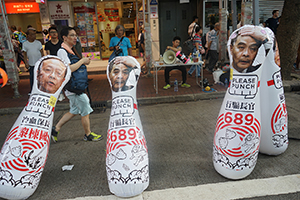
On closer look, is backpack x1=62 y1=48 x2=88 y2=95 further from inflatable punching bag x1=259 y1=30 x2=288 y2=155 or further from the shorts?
inflatable punching bag x1=259 y1=30 x2=288 y2=155

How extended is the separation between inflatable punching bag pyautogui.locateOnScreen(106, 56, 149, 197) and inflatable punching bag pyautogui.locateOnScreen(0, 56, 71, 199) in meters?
0.78

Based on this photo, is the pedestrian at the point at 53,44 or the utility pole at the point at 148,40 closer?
the pedestrian at the point at 53,44

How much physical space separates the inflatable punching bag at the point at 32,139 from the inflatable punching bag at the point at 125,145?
30.9 inches

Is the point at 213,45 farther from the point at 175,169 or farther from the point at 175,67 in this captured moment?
the point at 175,169

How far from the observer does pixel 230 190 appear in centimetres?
259

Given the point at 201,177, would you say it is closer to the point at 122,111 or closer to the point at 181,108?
the point at 122,111

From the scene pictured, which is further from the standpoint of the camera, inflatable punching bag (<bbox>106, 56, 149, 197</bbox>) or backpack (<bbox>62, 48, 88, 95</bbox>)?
backpack (<bbox>62, 48, 88, 95</bbox>)

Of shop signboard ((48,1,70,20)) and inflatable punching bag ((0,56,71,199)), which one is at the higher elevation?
shop signboard ((48,1,70,20))

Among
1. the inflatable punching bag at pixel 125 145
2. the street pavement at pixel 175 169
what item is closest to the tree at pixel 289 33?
the street pavement at pixel 175 169

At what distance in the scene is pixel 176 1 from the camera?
11.6 metres

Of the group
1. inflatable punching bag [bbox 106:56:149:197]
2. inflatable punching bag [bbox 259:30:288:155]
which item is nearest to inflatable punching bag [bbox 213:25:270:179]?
inflatable punching bag [bbox 259:30:288:155]

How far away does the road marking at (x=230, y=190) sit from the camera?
252 cm

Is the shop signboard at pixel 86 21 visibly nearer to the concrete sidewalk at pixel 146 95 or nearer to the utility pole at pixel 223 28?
the concrete sidewalk at pixel 146 95

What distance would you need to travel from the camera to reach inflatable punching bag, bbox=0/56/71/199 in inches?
97.2
